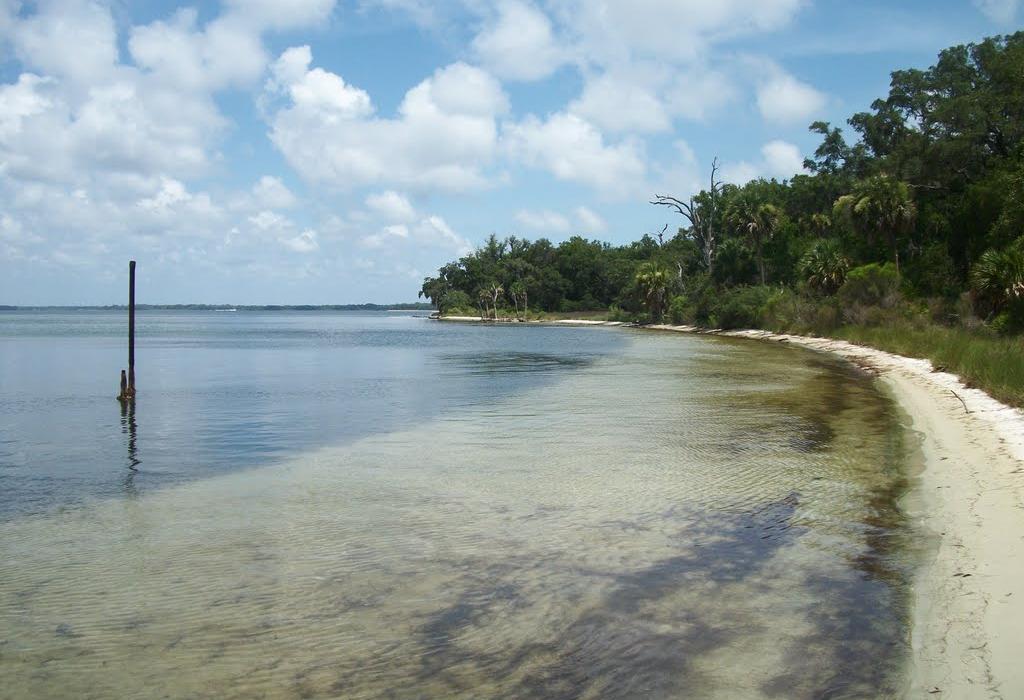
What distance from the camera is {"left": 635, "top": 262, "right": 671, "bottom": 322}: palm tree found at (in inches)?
4225

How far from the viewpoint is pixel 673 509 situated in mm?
12367

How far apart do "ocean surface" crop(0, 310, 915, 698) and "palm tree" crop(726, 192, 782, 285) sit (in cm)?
5808

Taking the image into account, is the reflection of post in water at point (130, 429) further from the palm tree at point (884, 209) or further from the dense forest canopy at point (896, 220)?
the palm tree at point (884, 209)

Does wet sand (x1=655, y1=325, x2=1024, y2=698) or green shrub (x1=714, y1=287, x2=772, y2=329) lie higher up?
green shrub (x1=714, y1=287, x2=772, y2=329)

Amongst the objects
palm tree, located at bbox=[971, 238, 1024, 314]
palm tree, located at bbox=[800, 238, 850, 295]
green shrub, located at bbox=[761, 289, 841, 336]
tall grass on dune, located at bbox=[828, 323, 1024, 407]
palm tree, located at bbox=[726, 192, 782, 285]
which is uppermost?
palm tree, located at bbox=[726, 192, 782, 285]

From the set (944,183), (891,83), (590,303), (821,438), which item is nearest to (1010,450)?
(821,438)

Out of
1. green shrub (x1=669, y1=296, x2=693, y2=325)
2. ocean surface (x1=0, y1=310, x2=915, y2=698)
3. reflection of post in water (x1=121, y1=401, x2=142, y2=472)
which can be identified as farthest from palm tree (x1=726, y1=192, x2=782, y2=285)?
reflection of post in water (x1=121, y1=401, x2=142, y2=472)

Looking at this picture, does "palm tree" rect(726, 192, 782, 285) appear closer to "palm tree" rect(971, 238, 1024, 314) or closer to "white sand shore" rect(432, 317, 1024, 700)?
"palm tree" rect(971, 238, 1024, 314)

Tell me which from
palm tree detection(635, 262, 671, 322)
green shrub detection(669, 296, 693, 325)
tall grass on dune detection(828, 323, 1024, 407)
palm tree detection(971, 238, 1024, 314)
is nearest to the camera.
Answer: tall grass on dune detection(828, 323, 1024, 407)

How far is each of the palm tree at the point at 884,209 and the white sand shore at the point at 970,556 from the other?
35.0 m

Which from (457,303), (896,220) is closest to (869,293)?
(896,220)

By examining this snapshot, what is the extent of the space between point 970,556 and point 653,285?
99724mm

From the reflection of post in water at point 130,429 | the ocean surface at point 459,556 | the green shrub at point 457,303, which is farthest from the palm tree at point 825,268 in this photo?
the green shrub at point 457,303

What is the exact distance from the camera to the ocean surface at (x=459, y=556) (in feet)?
22.4
